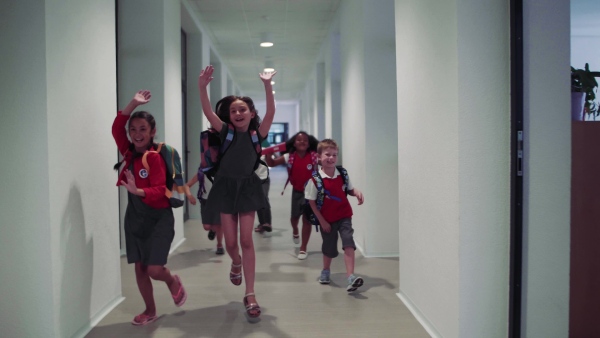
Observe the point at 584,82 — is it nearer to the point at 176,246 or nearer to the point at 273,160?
the point at 273,160

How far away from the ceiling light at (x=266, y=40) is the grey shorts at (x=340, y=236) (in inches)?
224

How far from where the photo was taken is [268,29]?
8.47 meters

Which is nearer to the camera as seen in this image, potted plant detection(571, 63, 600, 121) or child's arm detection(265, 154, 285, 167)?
potted plant detection(571, 63, 600, 121)

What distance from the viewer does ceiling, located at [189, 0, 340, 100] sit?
7113 mm

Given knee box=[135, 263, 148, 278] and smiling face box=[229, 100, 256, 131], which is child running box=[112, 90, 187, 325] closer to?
knee box=[135, 263, 148, 278]

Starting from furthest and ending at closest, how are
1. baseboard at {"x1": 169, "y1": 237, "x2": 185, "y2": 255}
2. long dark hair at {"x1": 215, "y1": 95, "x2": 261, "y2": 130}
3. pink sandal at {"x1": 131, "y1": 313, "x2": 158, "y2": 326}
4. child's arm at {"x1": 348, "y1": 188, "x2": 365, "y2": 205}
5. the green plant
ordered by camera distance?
baseboard at {"x1": 169, "y1": 237, "x2": 185, "y2": 255}
child's arm at {"x1": 348, "y1": 188, "x2": 365, "y2": 205}
long dark hair at {"x1": 215, "y1": 95, "x2": 261, "y2": 130}
pink sandal at {"x1": 131, "y1": 313, "x2": 158, "y2": 326}
the green plant

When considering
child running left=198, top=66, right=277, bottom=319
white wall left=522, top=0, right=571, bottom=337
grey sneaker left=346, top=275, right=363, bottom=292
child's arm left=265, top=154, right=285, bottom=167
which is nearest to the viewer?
white wall left=522, top=0, right=571, bottom=337

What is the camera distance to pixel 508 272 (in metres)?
2.42

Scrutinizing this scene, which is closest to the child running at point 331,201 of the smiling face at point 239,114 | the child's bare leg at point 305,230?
the smiling face at point 239,114

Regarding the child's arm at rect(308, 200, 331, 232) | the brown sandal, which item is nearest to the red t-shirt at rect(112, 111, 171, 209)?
the brown sandal

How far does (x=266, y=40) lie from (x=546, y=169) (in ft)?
24.2

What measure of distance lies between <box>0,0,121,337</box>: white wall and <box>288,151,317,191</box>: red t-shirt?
8.59 ft

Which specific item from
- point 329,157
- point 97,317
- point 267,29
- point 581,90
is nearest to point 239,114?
point 329,157

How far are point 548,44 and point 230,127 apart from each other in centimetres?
191
